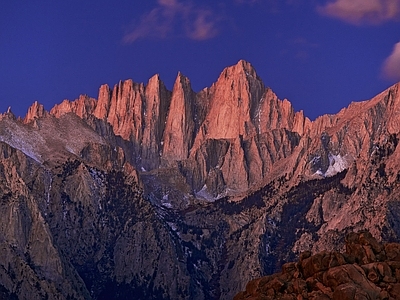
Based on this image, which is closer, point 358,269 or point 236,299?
point 358,269

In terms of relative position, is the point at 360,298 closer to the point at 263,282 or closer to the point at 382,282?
the point at 382,282

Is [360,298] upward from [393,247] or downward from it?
downward

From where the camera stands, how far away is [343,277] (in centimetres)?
7138

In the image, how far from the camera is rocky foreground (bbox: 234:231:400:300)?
7044 cm

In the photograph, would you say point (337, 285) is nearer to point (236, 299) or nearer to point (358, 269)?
point (358, 269)

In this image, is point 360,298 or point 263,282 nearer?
point 360,298

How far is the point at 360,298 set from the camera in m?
68.9

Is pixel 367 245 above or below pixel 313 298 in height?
above

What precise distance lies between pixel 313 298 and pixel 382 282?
4.71 m

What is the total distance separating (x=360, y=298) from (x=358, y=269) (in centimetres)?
407

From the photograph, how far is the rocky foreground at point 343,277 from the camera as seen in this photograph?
70.4m

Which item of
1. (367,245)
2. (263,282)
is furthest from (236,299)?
(367,245)

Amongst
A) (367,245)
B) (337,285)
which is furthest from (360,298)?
(367,245)

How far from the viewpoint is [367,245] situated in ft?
254
